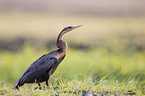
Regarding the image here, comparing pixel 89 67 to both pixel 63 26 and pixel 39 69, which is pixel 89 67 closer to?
pixel 39 69

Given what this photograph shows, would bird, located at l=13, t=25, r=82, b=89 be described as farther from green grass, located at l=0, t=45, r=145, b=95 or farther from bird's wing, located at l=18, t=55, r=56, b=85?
green grass, located at l=0, t=45, r=145, b=95

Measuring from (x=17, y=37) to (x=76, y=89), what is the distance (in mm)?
6004

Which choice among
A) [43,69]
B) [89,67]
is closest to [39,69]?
[43,69]

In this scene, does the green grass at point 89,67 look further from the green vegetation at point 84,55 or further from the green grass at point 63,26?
the green grass at point 63,26

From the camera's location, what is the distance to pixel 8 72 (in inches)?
251

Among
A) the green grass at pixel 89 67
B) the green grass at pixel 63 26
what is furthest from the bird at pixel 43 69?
the green grass at pixel 63 26

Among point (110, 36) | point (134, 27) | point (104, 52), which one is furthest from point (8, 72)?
point (134, 27)

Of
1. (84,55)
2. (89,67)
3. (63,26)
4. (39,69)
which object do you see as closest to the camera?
(39,69)

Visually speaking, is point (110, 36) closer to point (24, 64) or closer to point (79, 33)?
point (79, 33)

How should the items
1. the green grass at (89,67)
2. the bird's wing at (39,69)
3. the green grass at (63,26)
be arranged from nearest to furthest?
the bird's wing at (39,69)
the green grass at (89,67)
the green grass at (63,26)

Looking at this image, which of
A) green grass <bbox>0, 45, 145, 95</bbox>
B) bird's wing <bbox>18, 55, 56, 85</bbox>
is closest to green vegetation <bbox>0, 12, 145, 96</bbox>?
green grass <bbox>0, 45, 145, 95</bbox>

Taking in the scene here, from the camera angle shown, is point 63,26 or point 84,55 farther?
point 63,26

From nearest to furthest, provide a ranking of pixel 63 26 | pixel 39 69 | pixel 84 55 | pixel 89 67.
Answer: pixel 39 69 → pixel 89 67 → pixel 84 55 → pixel 63 26

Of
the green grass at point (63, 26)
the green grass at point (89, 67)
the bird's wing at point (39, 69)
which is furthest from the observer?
the green grass at point (63, 26)
